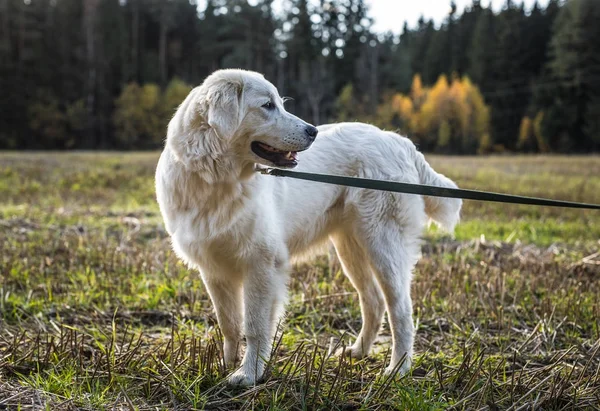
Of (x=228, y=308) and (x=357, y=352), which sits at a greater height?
(x=228, y=308)

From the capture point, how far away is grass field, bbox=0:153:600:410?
2809 mm

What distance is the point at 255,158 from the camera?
127 inches

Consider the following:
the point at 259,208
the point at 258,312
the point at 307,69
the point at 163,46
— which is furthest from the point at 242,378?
the point at 163,46

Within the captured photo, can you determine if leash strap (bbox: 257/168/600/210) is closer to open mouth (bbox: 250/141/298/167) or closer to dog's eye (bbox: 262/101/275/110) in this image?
open mouth (bbox: 250/141/298/167)

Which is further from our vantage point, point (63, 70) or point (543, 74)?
point (543, 74)

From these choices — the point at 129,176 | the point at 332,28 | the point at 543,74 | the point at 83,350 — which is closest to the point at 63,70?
the point at 332,28

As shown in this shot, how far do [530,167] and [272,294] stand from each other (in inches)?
817

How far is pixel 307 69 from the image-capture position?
1853 inches

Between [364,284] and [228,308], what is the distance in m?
1.13

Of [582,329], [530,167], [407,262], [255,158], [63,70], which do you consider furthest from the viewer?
[63,70]

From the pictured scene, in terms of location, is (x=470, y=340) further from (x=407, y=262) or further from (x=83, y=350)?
(x=83, y=350)

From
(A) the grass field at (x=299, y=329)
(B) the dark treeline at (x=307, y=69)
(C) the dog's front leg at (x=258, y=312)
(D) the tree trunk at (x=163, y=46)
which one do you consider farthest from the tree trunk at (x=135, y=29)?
(C) the dog's front leg at (x=258, y=312)

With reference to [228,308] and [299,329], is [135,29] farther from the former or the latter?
[228,308]

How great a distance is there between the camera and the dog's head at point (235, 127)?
308cm
